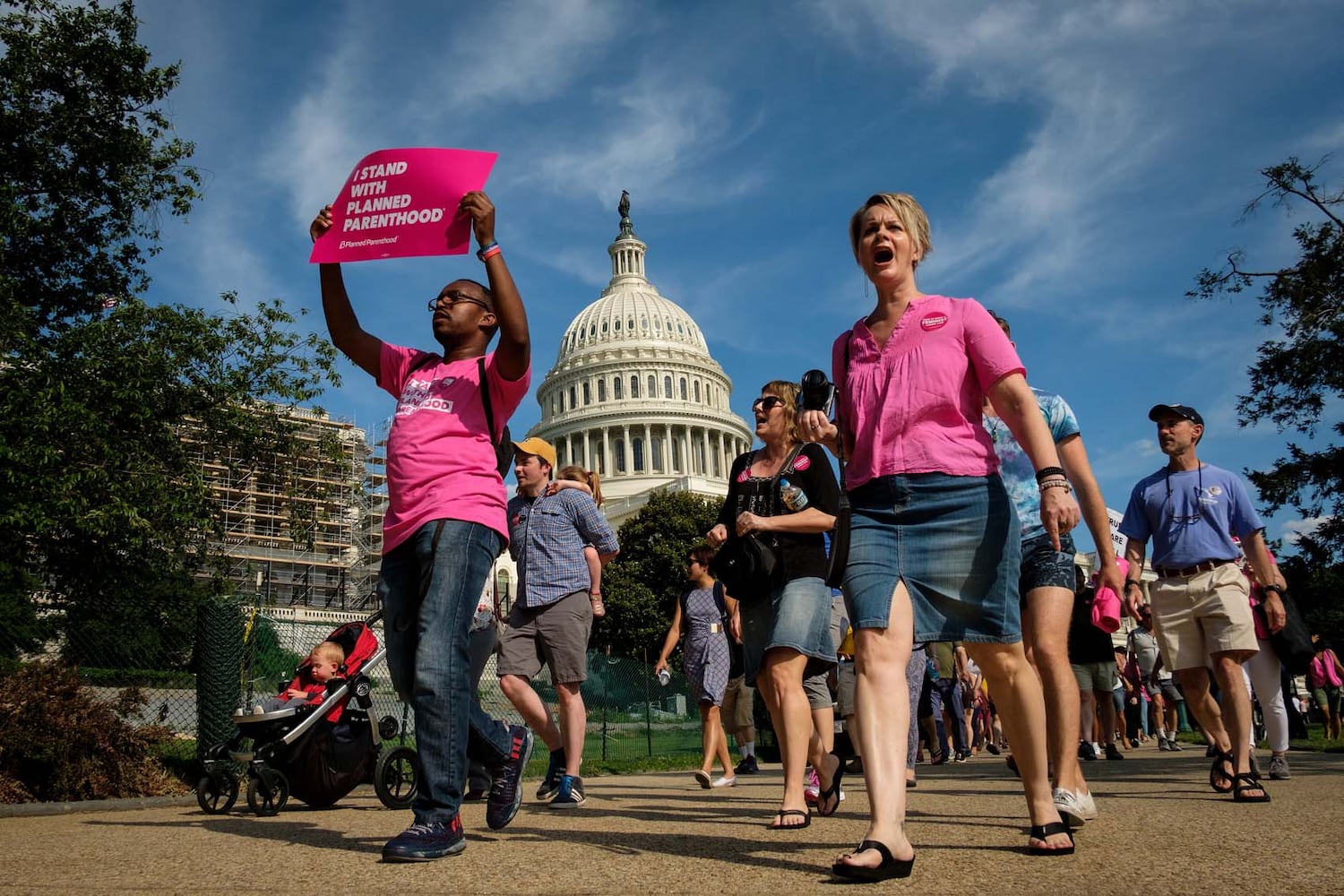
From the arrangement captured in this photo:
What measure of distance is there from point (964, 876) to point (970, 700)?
1383cm

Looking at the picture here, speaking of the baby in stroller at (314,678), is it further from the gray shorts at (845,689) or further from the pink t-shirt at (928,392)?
the pink t-shirt at (928,392)

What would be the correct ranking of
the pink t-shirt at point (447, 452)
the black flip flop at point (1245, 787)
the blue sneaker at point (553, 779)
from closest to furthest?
the pink t-shirt at point (447, 452), the black flip flop at point (1245, 787), the blue sneaker at point (553, 779)

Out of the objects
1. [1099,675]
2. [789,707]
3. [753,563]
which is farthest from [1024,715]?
[1099,675]

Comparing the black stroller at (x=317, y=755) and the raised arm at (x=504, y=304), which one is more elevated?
the raised arm at (x=504, y=304)

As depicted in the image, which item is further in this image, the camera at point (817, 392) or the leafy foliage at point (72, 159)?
the leafy foliage at point (72, 159)

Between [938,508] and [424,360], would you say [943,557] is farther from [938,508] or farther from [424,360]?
[424,360]

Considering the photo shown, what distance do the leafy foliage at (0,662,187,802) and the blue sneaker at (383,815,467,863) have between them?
4.92 metres

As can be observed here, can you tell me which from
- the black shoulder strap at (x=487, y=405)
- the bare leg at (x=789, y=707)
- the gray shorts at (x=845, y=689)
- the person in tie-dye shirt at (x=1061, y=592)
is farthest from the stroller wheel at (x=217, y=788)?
the person in tie-dye shirt at (x=1061, y=592)

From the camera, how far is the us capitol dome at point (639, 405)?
313 feet

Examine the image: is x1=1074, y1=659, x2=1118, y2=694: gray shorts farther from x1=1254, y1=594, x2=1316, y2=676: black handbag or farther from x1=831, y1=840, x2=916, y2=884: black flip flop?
x1=831, y1=840, x2=916, y2=884: black flip flop

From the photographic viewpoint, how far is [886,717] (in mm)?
3113

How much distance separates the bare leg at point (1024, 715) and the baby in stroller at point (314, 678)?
15.3 ft

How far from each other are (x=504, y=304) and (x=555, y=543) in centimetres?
272

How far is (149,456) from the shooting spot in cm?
1680
